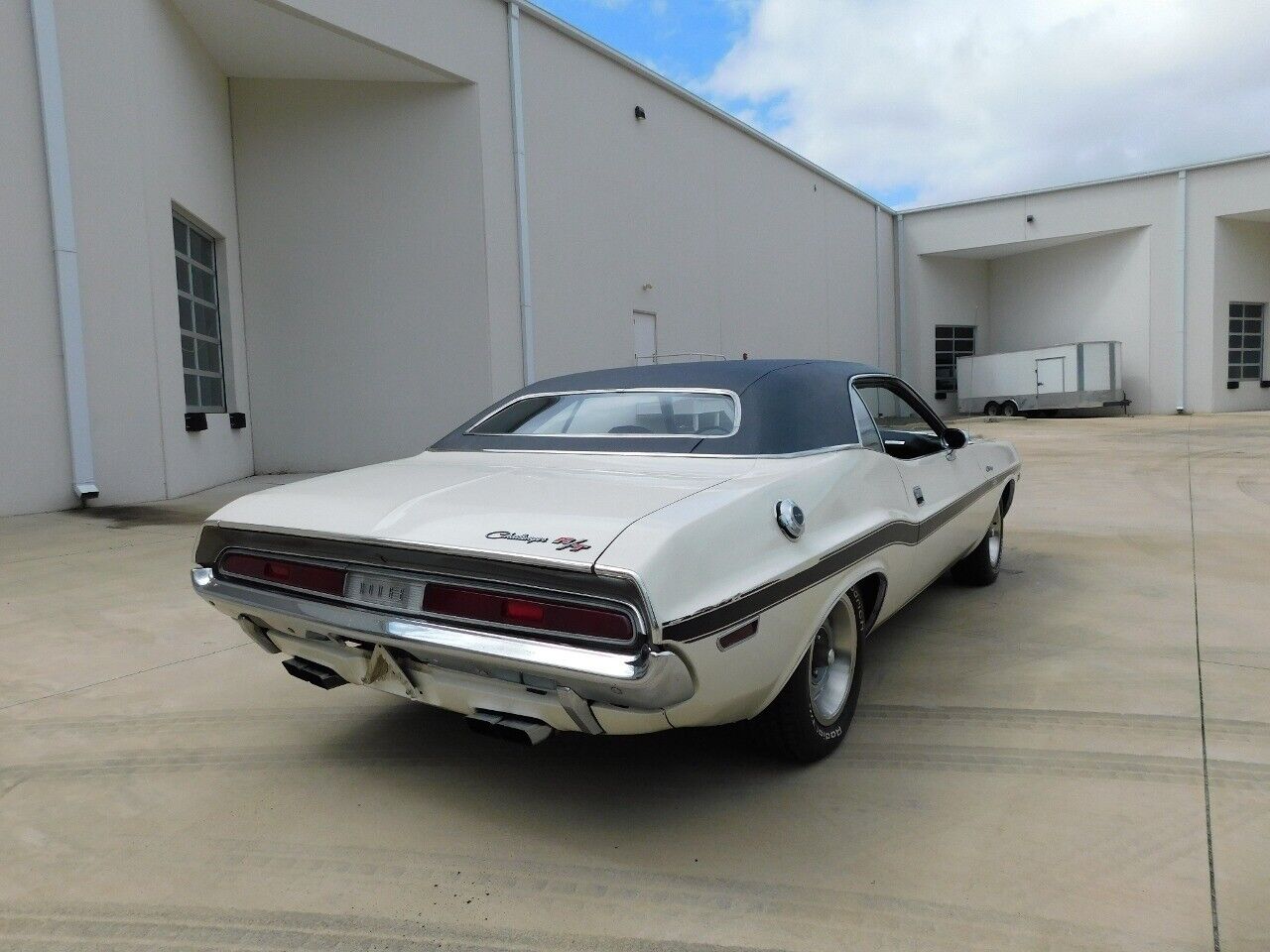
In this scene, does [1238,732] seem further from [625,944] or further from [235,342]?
[235,342]

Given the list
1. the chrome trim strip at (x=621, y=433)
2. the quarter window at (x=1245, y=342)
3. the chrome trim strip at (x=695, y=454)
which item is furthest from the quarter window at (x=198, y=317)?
the quarter window at (x=1245, y=342)

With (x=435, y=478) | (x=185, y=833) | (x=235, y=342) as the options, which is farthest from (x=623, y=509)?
(x=235, y=342)

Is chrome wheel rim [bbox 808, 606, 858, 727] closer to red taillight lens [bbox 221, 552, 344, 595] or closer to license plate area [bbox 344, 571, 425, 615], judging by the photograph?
license plate area [bbox 344, 571, 425, 615]

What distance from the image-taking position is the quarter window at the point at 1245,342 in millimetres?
22625

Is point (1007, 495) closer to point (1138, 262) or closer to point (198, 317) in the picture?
point (198, 317)

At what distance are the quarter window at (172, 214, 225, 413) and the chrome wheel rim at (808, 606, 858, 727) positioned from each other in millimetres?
9091

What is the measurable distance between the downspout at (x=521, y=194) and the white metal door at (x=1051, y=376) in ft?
50.8

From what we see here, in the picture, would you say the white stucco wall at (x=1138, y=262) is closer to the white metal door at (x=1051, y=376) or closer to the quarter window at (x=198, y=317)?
the white metal door at (x=1051, y=376)

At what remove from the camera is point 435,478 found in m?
2.81

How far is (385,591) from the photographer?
91.0 inches

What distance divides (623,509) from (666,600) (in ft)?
1.11

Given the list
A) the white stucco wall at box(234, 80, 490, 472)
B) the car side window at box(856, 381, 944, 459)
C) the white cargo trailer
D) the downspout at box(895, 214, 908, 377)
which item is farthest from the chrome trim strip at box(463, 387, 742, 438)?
the downspout at box(895, 214, 908, 377)

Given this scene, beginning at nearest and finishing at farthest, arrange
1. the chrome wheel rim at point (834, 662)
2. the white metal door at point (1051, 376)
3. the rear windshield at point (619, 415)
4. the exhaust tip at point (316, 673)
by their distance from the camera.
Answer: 1. the exhaust tip at point (316, 673)
2. the chrome wheel rim at point (834, 662)
3. the rear windshield at point (619, 415)
4. the white metal door at point (1051, 376)

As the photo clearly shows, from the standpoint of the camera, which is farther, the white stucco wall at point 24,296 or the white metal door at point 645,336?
the white metal door at point 645,336
